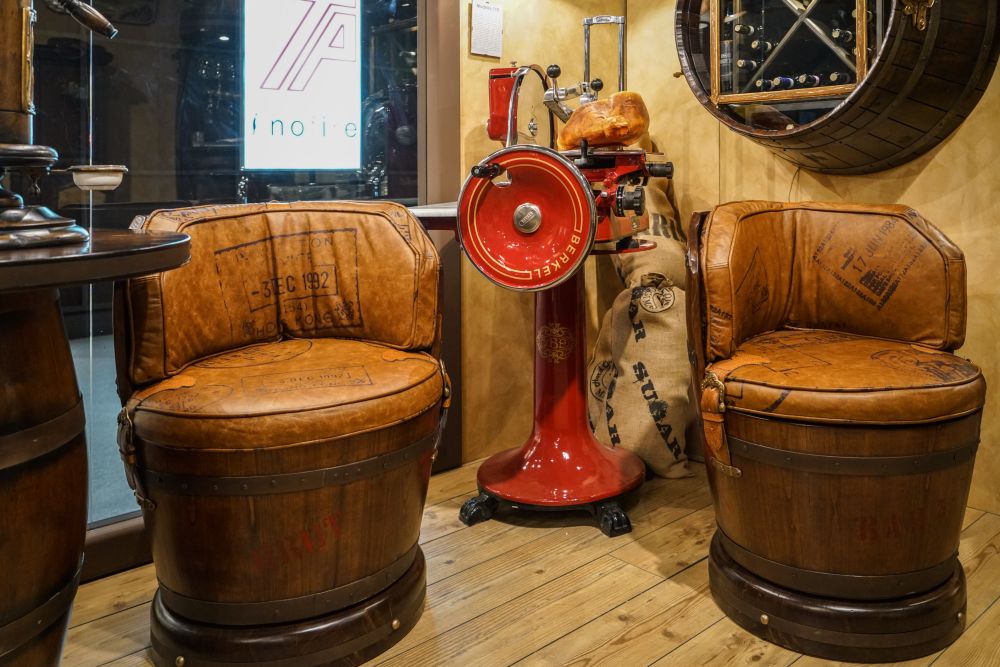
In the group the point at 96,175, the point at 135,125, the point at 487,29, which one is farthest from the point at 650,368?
the point at 96,175

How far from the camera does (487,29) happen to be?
125 inches

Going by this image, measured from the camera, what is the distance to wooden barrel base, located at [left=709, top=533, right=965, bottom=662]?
6.54ft

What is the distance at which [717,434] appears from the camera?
2078 millimetres

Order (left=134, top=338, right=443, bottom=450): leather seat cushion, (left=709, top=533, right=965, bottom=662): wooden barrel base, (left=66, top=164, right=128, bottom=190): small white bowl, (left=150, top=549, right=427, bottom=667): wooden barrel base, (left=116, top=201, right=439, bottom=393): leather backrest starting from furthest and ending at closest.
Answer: (left=116, top=201, right=439, bottom=393): leather backrest → (left=709, top=533, right=965, bottom=662): wooden barrel base → (left=150, top=549, right=427, bottom=667): wooden barrel base → (left=134, top=338, right=443, bottom=450): leather seat cushion → (left=66, top=164, right=128, bottom=190): small white bowl

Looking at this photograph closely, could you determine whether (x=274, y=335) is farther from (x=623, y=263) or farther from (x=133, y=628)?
(x=623, y=263)

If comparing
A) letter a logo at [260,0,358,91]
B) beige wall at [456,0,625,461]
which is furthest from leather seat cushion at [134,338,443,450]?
beige wall at [456,0,625,461]

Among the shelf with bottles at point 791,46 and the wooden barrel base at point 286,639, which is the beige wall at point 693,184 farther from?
the wooden barrel base at point 286,639

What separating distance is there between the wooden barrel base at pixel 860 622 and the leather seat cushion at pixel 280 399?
3.08 feet

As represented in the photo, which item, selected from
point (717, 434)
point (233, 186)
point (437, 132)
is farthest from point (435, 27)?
point (717, 434)

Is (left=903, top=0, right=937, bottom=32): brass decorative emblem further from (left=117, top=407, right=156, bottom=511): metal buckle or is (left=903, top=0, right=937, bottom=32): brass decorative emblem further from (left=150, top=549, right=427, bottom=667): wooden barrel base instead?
(left=117, top=407, right=156, bottom=511): metal buckle

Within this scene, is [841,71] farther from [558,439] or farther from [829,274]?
[558,439]

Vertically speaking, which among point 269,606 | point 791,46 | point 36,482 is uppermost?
point 791,46

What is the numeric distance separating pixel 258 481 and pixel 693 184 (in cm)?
225

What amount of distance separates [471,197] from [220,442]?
0.97m
